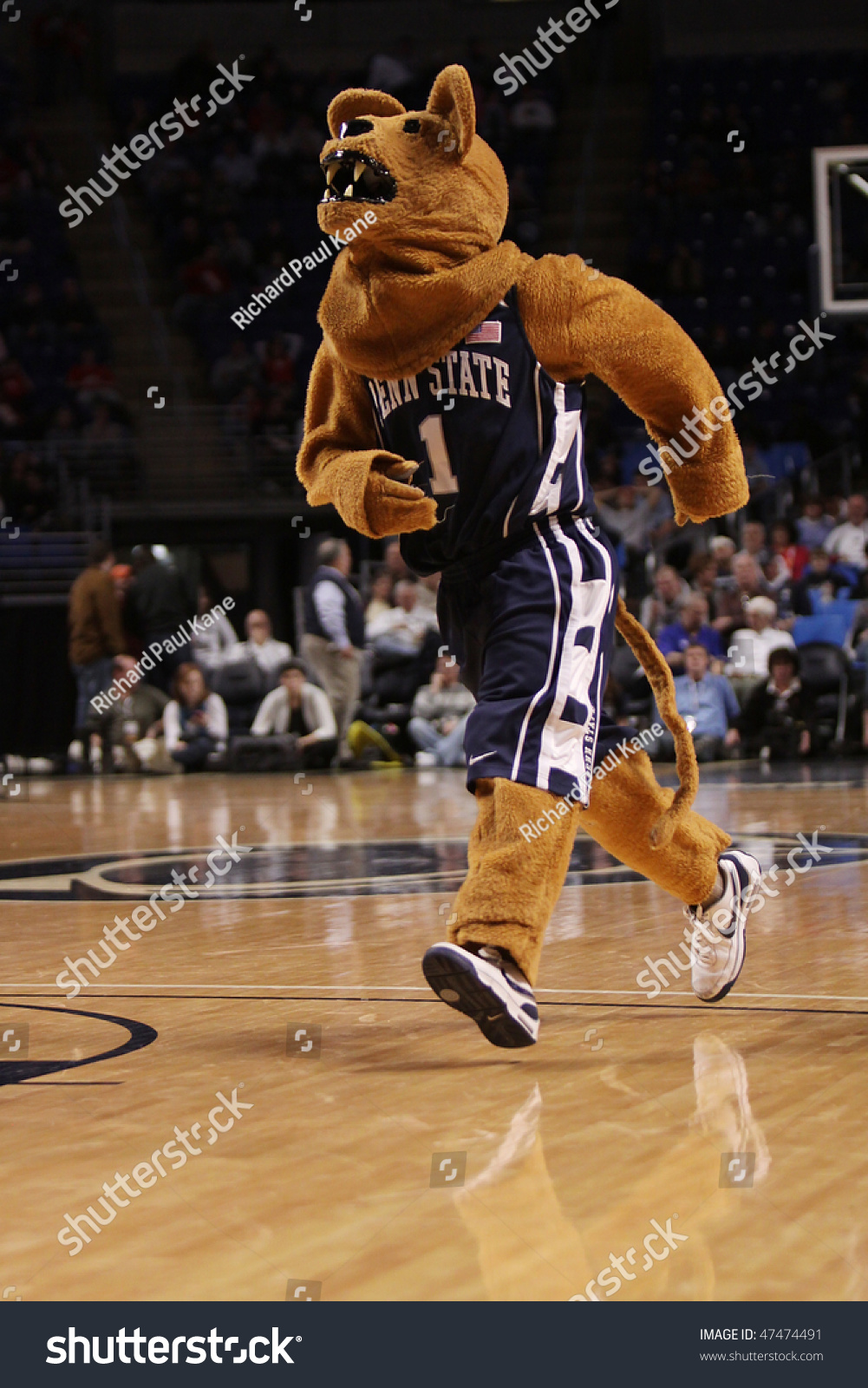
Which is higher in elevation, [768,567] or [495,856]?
[768,567]

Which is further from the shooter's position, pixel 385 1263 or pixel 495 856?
pixel 495 856

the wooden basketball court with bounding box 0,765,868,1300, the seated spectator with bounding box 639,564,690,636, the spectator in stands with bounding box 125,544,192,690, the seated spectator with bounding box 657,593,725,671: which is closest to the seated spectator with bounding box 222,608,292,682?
the spectator in stands with bounding box 125,544,192,690

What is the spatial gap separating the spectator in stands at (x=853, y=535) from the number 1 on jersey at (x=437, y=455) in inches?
299

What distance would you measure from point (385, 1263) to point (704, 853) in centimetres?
131

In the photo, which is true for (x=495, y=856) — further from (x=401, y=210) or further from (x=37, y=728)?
(x=37, y=728)

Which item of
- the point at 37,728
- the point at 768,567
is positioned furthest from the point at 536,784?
the point at 37,728

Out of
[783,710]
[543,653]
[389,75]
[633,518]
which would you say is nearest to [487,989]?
[543,653]

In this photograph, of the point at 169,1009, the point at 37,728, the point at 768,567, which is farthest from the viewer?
the point at 37,728

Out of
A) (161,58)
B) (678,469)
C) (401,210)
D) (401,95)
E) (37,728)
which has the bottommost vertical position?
(37,728)

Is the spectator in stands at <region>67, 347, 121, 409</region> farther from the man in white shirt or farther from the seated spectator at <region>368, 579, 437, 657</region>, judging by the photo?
the man in white shirt

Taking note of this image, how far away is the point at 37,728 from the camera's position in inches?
427

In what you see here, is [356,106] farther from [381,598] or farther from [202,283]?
[202,283]

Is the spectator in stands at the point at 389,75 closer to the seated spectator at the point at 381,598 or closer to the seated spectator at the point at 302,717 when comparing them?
the seated spectator at the point at 381,598
